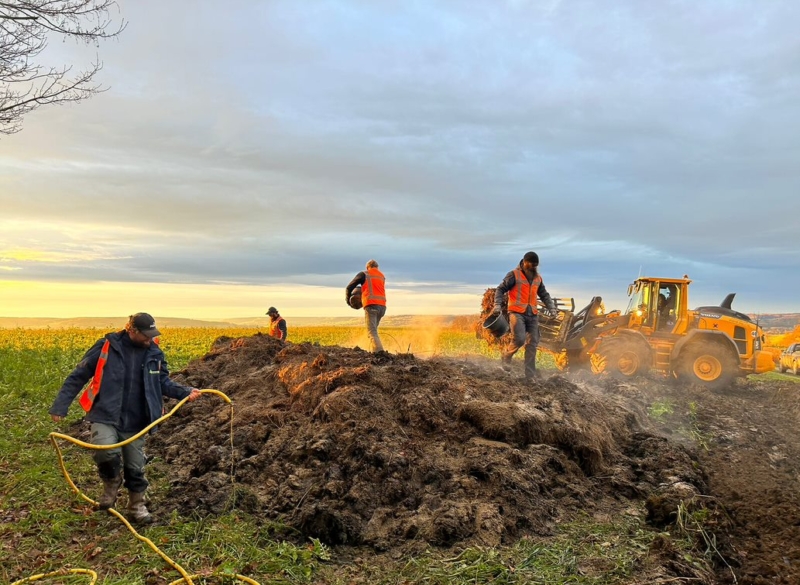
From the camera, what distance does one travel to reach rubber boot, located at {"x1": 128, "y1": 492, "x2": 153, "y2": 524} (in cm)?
529

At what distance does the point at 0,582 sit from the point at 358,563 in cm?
262

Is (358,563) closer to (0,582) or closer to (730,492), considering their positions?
(0,582)

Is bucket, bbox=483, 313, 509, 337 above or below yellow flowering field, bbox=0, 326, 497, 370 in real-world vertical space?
above

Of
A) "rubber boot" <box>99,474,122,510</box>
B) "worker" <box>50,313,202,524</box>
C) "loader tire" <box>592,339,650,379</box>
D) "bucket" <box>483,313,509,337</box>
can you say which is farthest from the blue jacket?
"loader tire" <box>592,339,650,379</box>

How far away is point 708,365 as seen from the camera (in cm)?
1526

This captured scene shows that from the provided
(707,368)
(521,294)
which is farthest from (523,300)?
(707,368)

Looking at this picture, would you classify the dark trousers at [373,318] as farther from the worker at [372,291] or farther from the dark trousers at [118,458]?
the dark trousers at [118,458]

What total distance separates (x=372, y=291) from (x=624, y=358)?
742 cm

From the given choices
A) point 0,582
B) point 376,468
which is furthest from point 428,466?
point 0,582

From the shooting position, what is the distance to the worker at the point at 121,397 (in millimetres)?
5238

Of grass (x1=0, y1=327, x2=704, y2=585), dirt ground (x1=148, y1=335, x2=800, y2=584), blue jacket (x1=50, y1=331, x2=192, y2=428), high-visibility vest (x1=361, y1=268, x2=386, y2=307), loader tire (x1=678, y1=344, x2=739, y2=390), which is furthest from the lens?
loader tire (x1=678, y1=344, x2=739, y2=390)

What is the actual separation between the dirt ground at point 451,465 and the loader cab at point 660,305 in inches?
251

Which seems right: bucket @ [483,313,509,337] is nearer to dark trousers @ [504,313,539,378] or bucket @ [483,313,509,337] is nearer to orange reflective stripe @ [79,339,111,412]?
dark trousers @ [504,313,539,378]

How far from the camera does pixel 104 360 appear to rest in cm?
528
